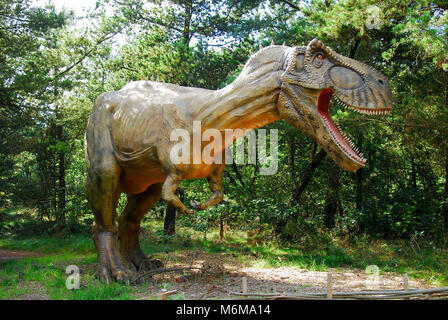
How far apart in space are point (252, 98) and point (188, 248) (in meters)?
5.48

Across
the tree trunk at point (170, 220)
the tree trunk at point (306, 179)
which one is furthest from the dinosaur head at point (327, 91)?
the tree trunk at point (170, 220)

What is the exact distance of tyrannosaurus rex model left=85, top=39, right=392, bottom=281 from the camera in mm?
4180

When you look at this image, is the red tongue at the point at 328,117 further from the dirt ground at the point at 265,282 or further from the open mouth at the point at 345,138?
the dirt ground at the point at 265,282

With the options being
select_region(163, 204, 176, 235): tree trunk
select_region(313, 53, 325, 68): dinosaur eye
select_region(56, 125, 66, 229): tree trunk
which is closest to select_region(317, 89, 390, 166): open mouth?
select_region(313, 53, 325, 68): dinosaur eye

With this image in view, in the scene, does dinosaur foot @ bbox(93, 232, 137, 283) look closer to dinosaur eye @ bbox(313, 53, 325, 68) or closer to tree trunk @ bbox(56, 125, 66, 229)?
dinosaur eye @ bbox(313, 53, 325, 68)

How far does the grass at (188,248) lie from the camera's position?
466 centimetres

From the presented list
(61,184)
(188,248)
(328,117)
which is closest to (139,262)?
(188,248)

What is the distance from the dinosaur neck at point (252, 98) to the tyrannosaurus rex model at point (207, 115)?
0.01 m

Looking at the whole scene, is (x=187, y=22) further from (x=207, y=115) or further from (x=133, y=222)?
(x=207, y=115)

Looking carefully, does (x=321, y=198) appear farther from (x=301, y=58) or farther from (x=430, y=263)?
(x=301, y=58)

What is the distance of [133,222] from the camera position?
5957 mm

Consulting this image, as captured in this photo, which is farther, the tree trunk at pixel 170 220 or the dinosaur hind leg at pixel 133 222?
Result: the tree trunk at pixel 170 220

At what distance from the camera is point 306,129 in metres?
4.28

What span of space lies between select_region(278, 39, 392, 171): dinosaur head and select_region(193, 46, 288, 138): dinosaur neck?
0.12 metres
